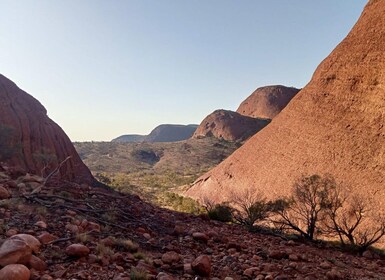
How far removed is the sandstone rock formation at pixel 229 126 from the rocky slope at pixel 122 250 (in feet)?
191

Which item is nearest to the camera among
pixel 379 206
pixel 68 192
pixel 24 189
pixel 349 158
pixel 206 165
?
pixel 24 189

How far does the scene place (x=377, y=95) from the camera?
1945 centimetres

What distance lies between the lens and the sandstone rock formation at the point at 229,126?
67625 millimetres

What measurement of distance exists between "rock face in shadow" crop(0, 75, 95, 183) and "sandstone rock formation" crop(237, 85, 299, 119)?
192 ft

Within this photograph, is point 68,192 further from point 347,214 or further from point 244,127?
point 244,127

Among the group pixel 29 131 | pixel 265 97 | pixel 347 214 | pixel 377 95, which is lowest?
A: pixel 347 214

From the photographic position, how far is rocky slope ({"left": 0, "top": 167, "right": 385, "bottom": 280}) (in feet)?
15.0

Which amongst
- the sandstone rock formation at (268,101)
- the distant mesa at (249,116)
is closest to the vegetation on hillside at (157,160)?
the distant mesa at (249,116)

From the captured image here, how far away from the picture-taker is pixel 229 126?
70.4 m

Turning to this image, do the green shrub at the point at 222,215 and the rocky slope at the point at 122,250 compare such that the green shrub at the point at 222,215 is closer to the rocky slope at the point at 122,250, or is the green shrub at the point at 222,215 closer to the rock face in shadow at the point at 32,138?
the rocky slope at the point at 122,250

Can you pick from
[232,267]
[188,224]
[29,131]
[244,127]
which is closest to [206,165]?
[244,127]

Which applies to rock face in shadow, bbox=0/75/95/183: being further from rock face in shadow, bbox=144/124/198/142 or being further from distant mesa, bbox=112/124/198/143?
rock face in shadow, bbox=144/124/198/142

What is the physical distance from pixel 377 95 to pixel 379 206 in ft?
25.9

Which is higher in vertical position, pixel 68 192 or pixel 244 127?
pixel 244 127
